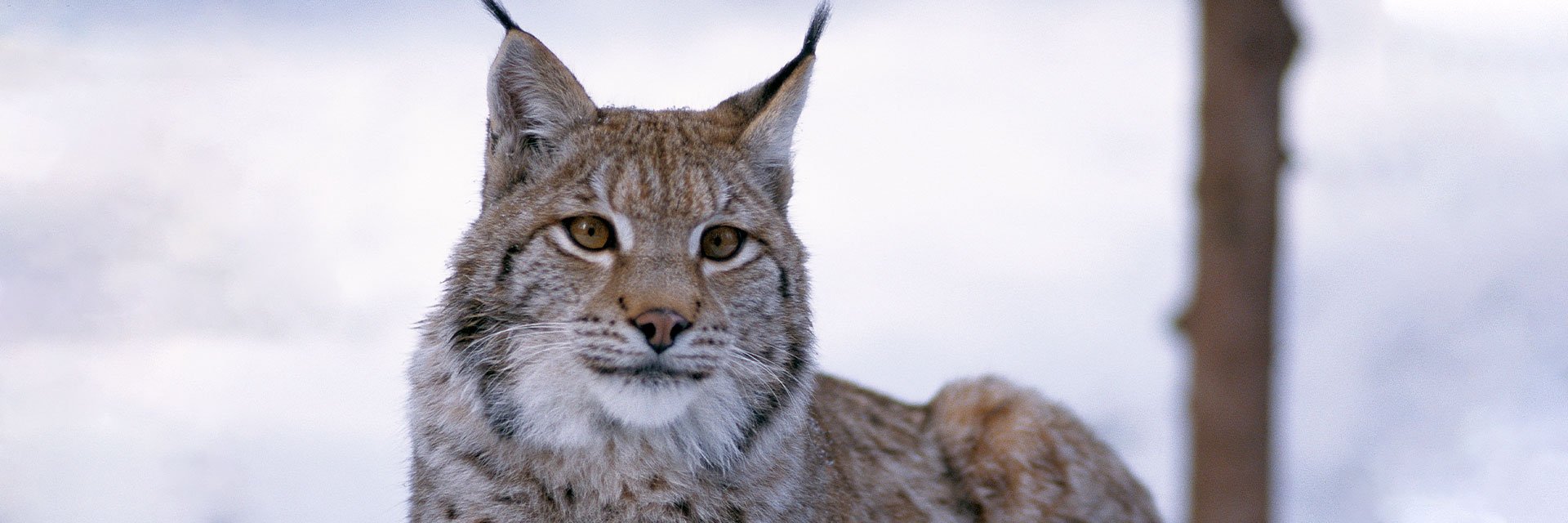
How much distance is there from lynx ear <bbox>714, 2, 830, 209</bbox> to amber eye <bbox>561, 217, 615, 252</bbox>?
2.65 ft

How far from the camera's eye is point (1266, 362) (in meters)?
3.02

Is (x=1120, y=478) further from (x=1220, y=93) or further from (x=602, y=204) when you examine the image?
(x=1220, y=93)

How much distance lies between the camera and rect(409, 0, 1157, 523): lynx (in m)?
5.09

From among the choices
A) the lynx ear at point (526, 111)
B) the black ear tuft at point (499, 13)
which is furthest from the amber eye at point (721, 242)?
the black ear tuft at point (499, 13)

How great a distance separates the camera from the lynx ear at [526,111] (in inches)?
219

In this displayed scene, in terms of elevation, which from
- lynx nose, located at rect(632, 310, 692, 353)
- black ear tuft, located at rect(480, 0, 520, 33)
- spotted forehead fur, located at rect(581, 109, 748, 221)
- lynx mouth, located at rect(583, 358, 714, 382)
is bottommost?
lynx mouth, located at rect(583, 358, 714, 382)

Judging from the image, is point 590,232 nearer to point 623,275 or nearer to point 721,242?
point 623,275

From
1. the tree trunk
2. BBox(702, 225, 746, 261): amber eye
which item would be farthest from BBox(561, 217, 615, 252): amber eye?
the tree trunk

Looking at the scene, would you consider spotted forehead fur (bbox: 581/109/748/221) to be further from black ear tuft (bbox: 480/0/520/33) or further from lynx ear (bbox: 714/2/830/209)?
black ear tuft (bbox: 480/0/520/33)

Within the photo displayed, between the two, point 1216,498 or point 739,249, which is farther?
point 739,249

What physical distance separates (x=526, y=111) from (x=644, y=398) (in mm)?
1366

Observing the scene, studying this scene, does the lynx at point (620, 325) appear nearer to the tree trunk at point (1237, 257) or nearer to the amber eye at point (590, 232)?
the amber eye at point (590, 232)

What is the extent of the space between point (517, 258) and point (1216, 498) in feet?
9.70

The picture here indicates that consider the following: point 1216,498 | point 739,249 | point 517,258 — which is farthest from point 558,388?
point 1216,498
